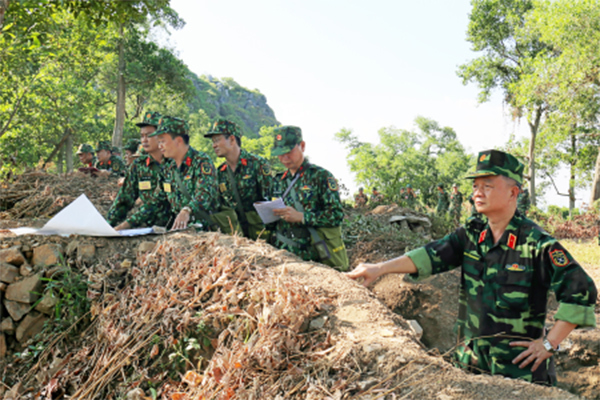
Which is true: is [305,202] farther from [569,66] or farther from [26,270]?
[569,66]

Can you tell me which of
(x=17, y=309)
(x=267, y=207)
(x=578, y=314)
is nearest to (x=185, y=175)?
(x=267, y=207)

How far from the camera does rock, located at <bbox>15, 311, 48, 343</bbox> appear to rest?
325 centimetres

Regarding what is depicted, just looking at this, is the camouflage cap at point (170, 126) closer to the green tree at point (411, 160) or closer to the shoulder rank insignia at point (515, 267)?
the shoulder rank insignia at point (515, 267)

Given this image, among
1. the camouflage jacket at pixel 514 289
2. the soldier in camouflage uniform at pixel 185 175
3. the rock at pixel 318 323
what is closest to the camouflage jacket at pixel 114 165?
the soldier in camouflage uniform at pixel 185 175

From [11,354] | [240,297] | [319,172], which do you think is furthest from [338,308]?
[11,354]

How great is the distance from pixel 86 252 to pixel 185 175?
1.11 meters

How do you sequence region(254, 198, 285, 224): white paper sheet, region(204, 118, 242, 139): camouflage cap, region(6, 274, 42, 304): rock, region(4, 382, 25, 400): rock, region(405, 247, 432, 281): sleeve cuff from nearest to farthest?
region(405, 247, 432, 281): sleeve cuff → region(4, 382, 25, 400): rock → region(6, 274, 42, 304): rock → region(254, 198, 285, 224): white paper sheet → region(204, 118, 242, 139): camouflage cap

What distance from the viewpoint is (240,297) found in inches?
100.0

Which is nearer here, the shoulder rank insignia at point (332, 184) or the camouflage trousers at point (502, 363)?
the camouflage trousers at point (502, 363)

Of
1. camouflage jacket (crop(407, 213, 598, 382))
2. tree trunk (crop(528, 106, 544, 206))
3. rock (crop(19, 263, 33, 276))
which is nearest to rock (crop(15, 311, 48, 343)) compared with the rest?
rock (crop(19, 263, 33, 276))

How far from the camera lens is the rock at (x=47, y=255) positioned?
3479 millimetres

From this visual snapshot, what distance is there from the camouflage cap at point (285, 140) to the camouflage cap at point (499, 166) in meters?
1.91

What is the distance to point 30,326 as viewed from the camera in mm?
3279

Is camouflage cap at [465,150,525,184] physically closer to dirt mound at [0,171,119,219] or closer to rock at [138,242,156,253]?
rock at [138,242,156,253]
